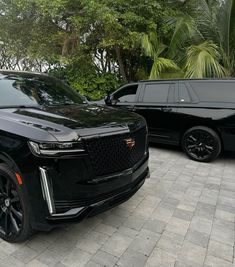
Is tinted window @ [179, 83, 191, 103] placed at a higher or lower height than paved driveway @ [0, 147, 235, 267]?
higher

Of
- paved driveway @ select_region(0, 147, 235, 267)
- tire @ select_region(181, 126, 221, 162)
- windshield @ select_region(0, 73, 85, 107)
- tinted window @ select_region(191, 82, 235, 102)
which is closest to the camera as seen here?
paved driveway @ select_region(0, 147, 235, 267)

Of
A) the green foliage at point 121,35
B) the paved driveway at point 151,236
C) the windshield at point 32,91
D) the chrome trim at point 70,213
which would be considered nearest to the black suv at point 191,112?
the paved driveway at point 151,236

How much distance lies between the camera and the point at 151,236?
280 centimetres

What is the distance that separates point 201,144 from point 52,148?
387 cm

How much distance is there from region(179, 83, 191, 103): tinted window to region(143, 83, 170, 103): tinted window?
318 millimetres

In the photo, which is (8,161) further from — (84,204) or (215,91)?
(215,91)

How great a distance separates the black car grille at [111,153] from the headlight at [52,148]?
167 millimetres

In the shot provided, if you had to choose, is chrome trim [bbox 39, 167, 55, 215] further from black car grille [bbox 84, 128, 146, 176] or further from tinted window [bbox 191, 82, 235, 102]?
tinted window [bbox 191, 82, 235, 102]

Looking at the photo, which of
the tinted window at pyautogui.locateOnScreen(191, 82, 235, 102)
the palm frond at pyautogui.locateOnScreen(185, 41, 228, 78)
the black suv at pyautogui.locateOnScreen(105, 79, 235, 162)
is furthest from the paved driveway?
the palm frond at pyautogui.locateOnScreen(185, 41, 228, 78)

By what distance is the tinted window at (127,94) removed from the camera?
627cm

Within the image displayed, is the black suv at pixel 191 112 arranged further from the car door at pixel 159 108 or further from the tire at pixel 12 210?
the tire at pixel 12 210

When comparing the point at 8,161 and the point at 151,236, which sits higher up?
the point at 8,161

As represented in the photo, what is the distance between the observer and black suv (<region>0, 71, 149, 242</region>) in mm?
2219

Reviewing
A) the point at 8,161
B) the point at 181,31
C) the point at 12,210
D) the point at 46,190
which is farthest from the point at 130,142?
the point at 181,31
